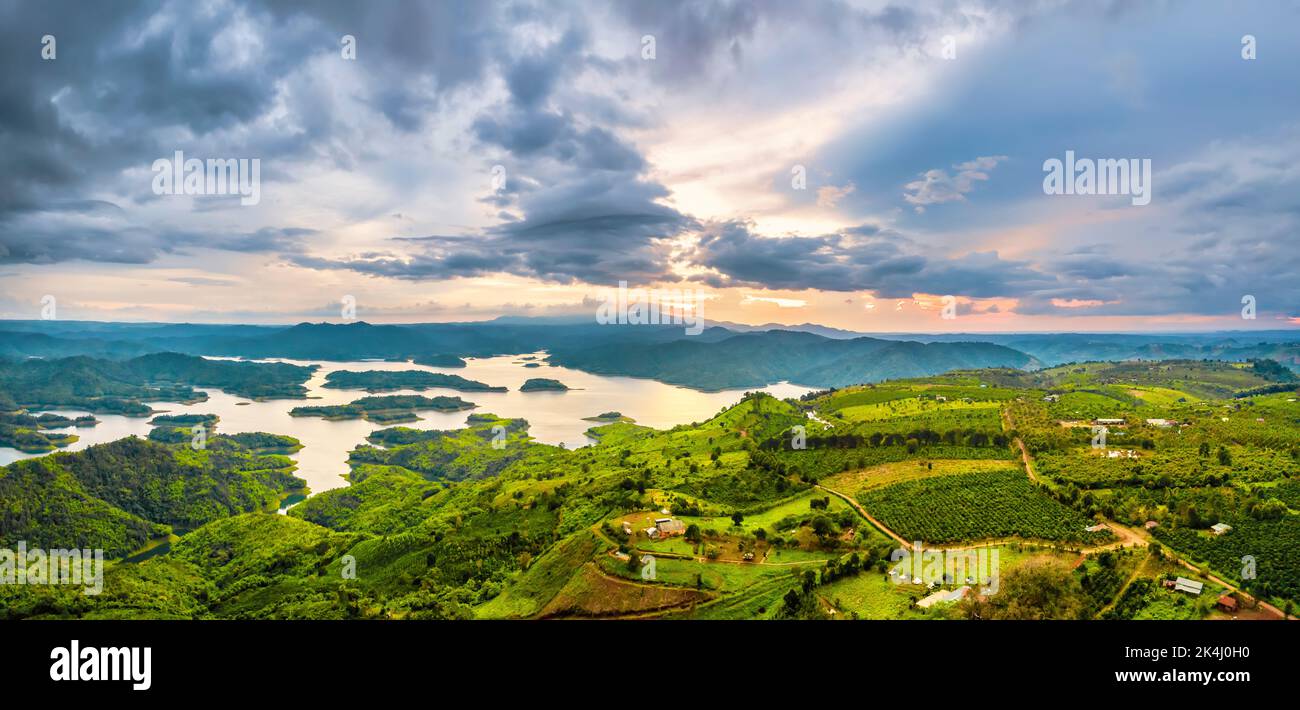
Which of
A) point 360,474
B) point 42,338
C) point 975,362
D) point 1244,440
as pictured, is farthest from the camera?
point 42,338

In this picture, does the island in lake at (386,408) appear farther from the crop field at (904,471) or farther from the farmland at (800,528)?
the crop field at (904,471)

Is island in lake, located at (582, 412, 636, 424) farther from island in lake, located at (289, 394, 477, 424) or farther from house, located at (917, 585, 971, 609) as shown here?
house, located at (917, 585, 971, 609)

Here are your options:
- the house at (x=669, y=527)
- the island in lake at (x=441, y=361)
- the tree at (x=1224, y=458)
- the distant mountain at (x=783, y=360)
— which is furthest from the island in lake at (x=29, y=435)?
the tree at (x=1224, y=458)

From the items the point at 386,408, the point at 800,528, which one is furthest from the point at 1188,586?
the point at 386,408

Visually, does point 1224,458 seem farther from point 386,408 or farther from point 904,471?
point 386,408

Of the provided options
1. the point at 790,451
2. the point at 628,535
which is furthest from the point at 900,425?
the point at 628,535
